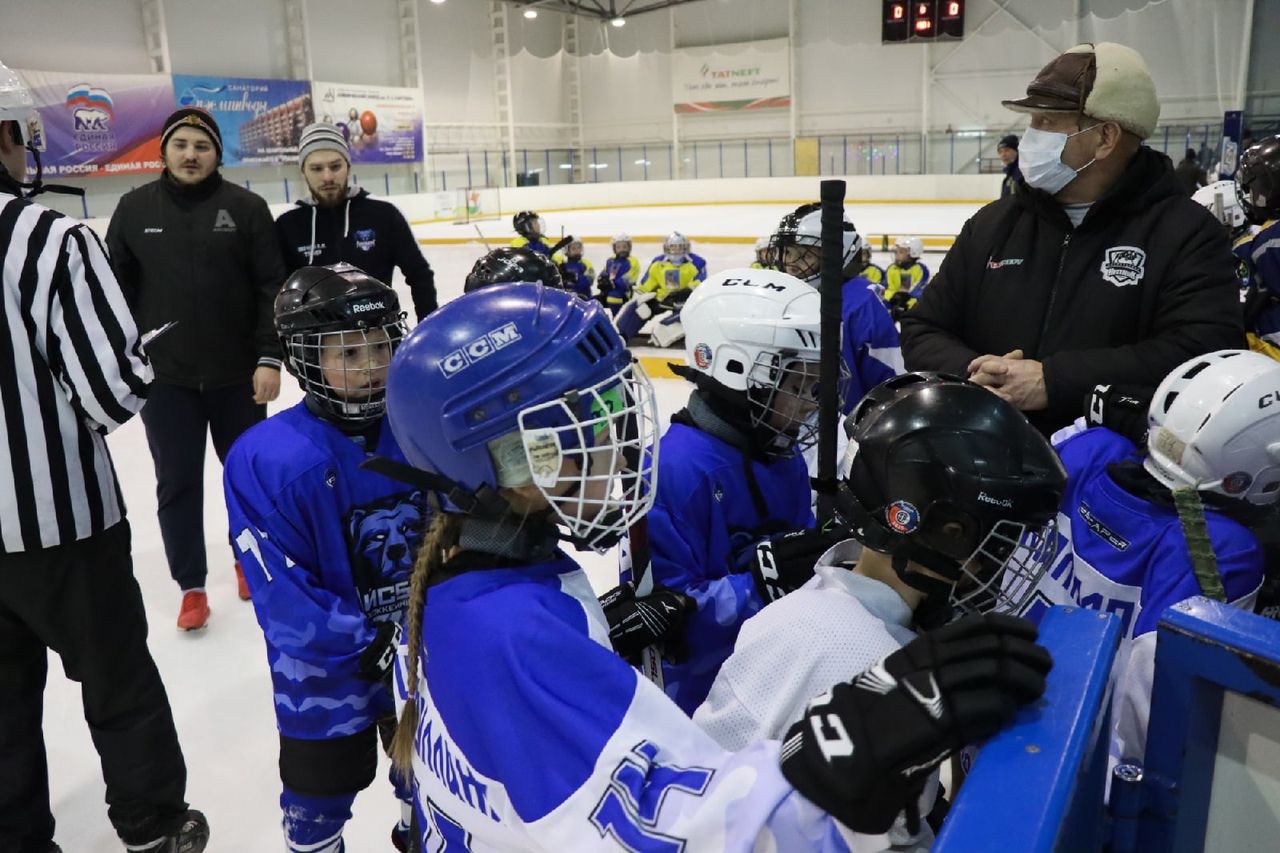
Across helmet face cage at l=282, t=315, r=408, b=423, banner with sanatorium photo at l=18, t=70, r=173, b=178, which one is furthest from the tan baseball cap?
banner with sanatorium photo at l=18, t=70, r=173, b=178

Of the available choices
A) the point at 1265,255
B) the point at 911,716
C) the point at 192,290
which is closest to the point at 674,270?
the point at 1265,255

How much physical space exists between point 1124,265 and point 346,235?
2.38 m

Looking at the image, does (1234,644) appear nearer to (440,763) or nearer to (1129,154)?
(440,763)

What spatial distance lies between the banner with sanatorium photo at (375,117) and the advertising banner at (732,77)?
22.0 feet

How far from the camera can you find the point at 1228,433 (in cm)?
155

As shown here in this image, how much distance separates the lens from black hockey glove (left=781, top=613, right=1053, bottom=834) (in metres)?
0.72

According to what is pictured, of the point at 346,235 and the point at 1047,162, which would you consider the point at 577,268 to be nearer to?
the point at 346,235

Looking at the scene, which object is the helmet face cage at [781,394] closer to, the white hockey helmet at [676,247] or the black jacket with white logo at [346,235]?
the black jacket with white logo at [346,235]

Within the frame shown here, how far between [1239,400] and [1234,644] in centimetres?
95

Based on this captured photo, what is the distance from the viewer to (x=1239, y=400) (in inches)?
61.3

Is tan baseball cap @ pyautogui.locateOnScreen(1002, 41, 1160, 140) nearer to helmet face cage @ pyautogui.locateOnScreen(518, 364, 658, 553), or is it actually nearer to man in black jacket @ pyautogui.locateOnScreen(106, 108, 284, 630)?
helmet face cage @ pyautogui.locateOnScreen(518, 364, 658, 553)

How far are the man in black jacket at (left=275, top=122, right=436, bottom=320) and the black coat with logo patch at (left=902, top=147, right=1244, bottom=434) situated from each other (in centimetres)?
193

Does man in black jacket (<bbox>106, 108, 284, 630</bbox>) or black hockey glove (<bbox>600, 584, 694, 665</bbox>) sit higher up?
man in black jacket (<bbox>106, 108, 284, 630</bbox>)

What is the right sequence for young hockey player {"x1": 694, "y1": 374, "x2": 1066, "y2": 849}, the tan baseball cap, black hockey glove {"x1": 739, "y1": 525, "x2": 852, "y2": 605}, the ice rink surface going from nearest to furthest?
young hockey player {"x1": 694, "y1": 374, "x2": 1066, "y2": 849}
black hockey glove {"x1": 739, "y1": 525, "x2": 852, "y2": 605}
the tan baseball cap
the ice rink surface
